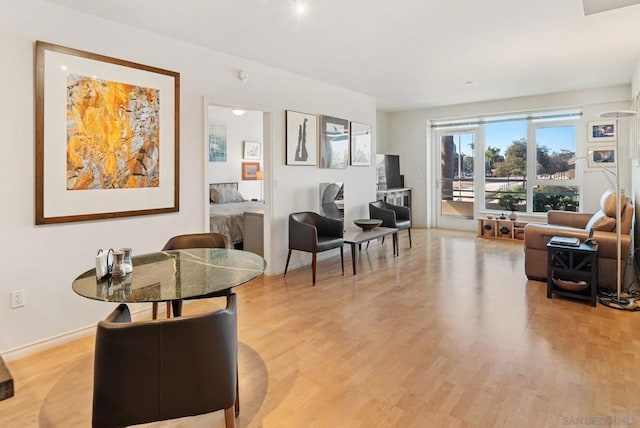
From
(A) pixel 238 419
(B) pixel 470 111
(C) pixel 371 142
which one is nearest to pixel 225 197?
(C) pixel 371 142

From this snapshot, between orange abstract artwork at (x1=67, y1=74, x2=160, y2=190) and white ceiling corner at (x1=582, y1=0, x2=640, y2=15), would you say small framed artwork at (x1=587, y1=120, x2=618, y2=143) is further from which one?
orange abstract artwork at (x1=67, y1=74, x2=160, y2=190)

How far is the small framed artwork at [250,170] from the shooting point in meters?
8.11

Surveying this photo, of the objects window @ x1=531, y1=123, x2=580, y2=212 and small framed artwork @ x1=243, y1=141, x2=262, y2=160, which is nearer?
window @ x1=531, y1=123, x2=580, y2=212

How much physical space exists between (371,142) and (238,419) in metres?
5.27

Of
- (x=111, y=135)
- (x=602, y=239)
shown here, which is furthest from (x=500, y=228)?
(x=111, y=135)

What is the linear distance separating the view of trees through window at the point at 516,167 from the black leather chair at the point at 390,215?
2408 millimetres

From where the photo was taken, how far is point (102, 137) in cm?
301

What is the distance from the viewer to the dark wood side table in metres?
3.45

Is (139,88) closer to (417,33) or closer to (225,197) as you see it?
(417,33)

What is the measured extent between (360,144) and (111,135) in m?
3.95

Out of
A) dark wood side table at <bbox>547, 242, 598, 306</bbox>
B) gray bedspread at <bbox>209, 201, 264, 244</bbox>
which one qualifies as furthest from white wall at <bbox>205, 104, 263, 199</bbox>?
dark wood side table at <bbox>547, 242, 598, 306</bbox>

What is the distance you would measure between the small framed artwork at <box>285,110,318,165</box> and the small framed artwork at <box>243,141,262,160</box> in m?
3.31

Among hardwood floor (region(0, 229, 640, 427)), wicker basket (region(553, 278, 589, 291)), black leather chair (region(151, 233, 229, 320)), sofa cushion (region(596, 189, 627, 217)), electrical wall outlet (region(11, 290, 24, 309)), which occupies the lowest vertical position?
hardwood floor (region(0, 229, 640, 427))

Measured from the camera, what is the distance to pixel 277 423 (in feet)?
6.20
